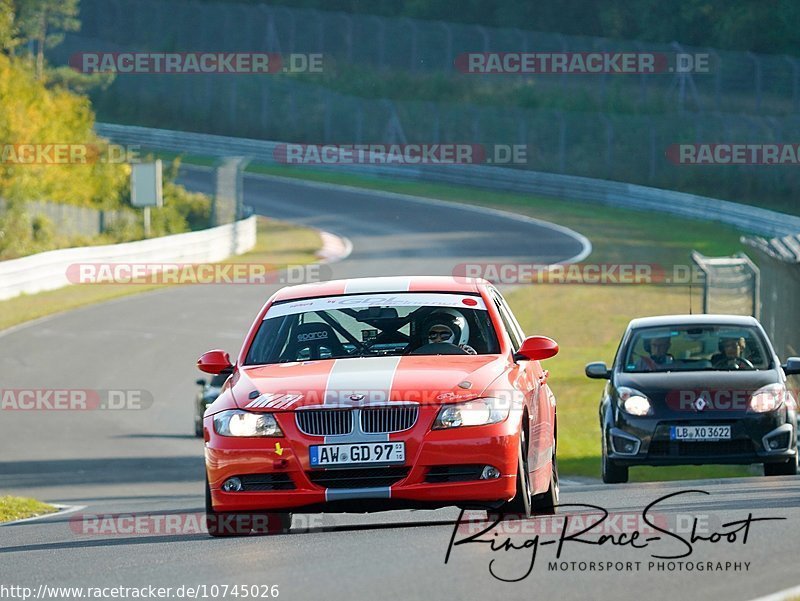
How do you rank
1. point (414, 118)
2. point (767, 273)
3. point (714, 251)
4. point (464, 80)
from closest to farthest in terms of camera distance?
point (767, 273) < point (714, 251) < point (414, 118) < point (464, 80)

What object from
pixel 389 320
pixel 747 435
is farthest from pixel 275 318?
pixel 747 435

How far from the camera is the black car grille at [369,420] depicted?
868 cm

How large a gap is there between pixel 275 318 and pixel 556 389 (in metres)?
16.8

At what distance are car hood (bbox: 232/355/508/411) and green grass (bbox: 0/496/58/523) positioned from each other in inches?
224

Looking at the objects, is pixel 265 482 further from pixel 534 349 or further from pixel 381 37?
pixel 381 37

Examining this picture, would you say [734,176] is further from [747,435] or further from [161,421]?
[747,435]

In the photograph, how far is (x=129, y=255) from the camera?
4197 cm

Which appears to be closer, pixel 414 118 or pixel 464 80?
pixel 414 118

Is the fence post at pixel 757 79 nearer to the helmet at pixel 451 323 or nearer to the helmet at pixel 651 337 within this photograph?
the helmet at pixel 651 337

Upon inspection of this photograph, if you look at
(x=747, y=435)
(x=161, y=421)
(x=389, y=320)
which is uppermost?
(x=389, y=320)

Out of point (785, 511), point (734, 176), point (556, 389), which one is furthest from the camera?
point (734, 176)

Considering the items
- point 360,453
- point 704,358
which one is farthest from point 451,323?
point 704,358

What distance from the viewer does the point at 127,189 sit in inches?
2111

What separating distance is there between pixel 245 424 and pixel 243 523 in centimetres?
84
